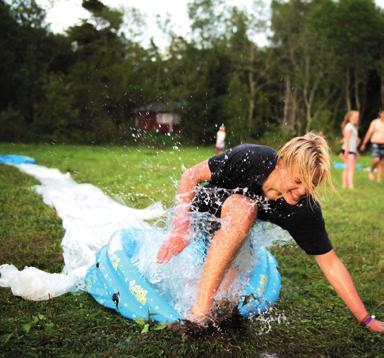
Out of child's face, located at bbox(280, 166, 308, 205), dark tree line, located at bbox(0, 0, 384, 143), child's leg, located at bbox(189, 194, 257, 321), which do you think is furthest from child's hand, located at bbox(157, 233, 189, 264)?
dark tree line, located at bbox(0, 0, 384, 143)

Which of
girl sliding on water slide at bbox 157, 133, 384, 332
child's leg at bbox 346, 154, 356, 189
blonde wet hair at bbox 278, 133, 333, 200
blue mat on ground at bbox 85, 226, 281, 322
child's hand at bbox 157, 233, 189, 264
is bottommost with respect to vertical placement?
child's leg at bbox 346, 154, 356, 189

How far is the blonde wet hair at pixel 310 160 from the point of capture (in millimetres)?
2443

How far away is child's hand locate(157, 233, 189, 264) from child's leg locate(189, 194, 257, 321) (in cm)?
41

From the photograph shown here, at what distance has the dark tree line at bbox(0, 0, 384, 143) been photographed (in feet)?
81.3

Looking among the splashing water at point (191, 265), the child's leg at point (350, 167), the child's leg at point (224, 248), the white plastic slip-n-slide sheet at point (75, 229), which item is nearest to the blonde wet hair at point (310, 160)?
the child's leg at point (224, 248)

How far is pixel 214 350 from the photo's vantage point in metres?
2.54

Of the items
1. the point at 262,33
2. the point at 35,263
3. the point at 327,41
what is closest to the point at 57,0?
the point at 262,33

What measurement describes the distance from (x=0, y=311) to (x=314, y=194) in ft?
6.62

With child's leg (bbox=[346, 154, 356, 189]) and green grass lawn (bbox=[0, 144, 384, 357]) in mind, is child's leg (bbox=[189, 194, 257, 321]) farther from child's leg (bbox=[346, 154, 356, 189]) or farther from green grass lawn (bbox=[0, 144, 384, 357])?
child's leg (bbox=[346, 154, 356, 189])

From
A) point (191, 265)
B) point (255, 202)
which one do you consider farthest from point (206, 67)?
point (255, 202)

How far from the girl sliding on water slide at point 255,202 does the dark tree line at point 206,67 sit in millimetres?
19400

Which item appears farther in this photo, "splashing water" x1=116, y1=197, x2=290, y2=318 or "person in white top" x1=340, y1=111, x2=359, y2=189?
"person in white top" x1=340, y1=111, x2=359, y2=189

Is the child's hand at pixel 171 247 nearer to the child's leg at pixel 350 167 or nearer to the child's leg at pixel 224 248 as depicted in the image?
the child's leg at pixel 224 248

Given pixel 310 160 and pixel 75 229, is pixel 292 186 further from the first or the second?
pixel 75 229
